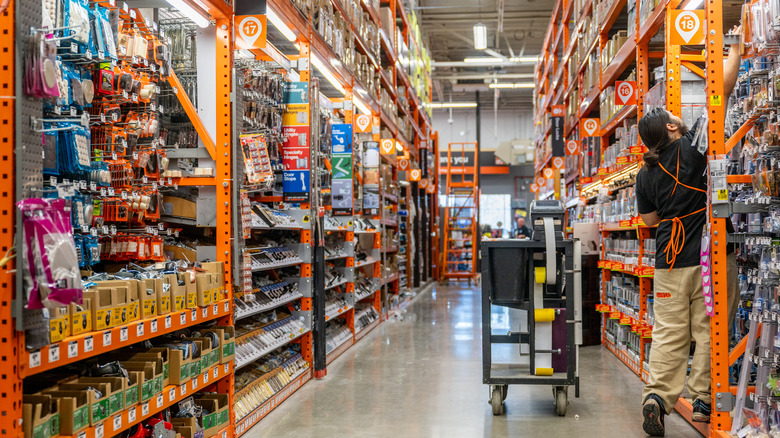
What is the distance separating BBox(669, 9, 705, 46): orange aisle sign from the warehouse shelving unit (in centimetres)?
5

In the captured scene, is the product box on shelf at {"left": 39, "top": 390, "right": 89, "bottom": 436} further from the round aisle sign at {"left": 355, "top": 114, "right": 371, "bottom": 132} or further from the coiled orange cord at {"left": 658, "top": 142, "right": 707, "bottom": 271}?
the round aisle sign at {"left": 355, "top": 114, "right": 371, "bottom": 132}

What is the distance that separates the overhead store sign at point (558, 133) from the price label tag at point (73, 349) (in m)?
10.6

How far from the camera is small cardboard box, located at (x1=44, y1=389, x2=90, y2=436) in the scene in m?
2.52

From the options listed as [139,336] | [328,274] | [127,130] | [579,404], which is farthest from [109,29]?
[328,274]

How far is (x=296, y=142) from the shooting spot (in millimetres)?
5844

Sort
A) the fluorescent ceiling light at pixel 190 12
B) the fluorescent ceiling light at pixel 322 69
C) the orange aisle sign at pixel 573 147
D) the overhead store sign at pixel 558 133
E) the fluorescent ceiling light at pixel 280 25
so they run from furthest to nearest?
the overhead store sign at pixel 558 133, the orange aisle sign at pixel 573 147, the fluorescent ceiling light at pixel 322 69, the fluorescent ceiling light at pixel 280 25, the fluorescent ceiling light at pixel 190 12

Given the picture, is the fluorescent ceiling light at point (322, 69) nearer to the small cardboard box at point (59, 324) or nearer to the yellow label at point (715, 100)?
the yellow label at point (715, 100)

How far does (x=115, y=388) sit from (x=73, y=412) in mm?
371

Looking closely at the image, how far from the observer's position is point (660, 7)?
17.2ft

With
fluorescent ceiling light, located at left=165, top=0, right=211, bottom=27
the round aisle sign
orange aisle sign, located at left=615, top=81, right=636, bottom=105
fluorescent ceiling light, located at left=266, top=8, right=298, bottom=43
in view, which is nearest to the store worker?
orange aisle sign, located at left=615, top=81, right=636, bottom=105

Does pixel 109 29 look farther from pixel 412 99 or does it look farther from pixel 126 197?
pixel 412 99

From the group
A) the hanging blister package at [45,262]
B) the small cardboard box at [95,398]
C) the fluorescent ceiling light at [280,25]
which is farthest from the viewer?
the fluorescent ceiling light at [280,25]

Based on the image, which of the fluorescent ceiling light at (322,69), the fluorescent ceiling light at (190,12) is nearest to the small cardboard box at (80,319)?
the fluorescent ceiling light at (190,12)

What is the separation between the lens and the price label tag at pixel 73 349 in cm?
250
